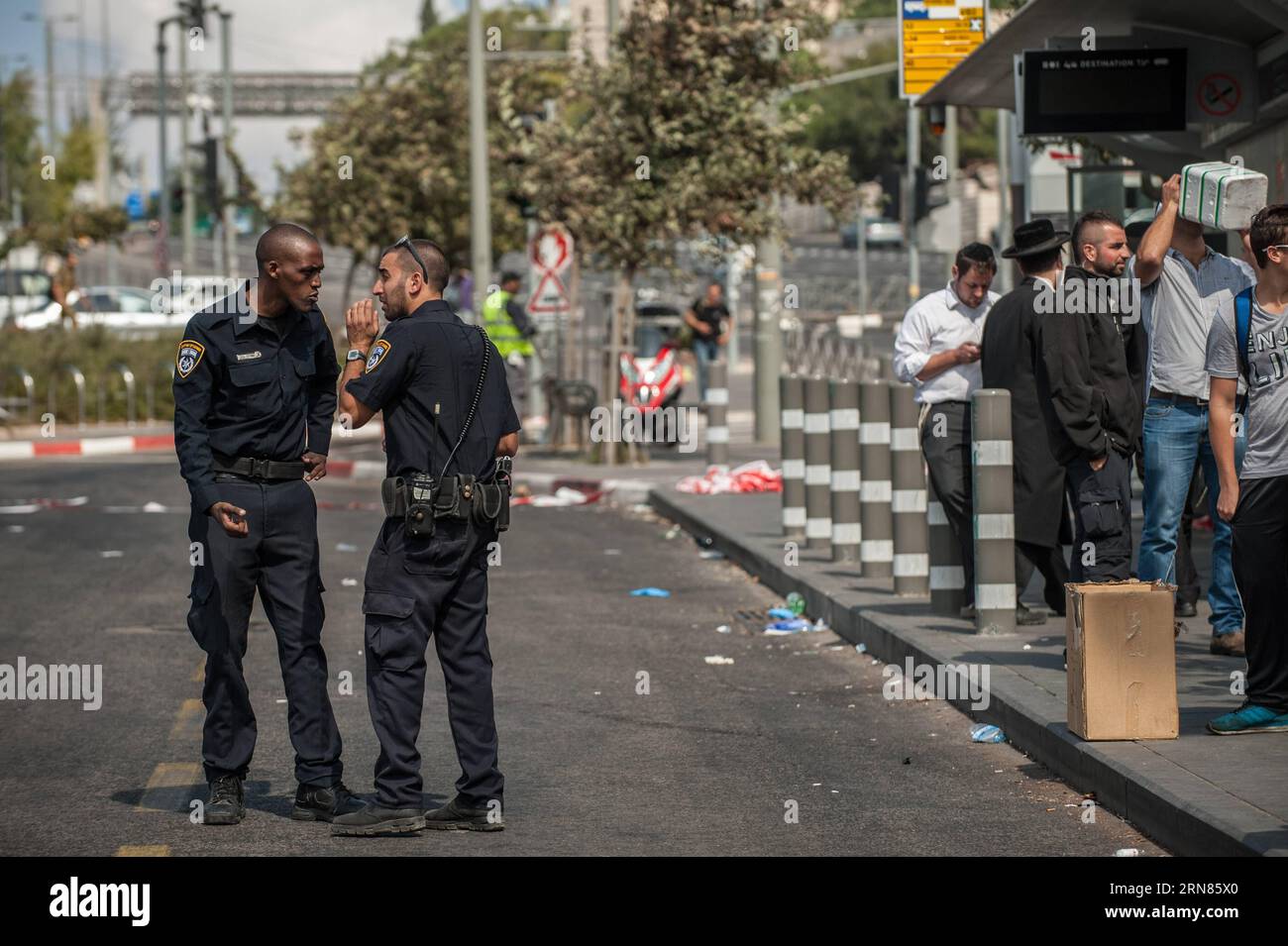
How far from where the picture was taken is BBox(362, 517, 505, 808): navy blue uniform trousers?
22.4ft

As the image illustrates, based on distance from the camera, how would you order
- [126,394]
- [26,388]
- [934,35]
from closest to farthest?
1. [934,35]
2. [26,388]
3. [126,394]

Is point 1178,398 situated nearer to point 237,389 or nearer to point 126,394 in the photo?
point 237,389

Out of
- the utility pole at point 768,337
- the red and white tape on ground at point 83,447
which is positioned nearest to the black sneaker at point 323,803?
the utility pole at point 768,337

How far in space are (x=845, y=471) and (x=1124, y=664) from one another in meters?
5.92

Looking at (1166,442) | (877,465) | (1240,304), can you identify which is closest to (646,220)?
(877,465)

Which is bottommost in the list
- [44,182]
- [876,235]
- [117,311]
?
[117,311]

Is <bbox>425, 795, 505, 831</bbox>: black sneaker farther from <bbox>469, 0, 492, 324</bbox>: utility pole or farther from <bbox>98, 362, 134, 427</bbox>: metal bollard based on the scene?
<bbox>98, 362, 134, 427</bbox>: metal bollard

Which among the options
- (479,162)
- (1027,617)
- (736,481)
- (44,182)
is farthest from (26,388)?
(44,182)

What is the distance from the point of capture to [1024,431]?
33.5 ft

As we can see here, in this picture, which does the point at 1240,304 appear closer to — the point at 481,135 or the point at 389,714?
the point at 389,714

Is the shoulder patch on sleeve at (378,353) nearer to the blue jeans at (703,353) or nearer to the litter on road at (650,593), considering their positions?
the litter on road at (650,593)

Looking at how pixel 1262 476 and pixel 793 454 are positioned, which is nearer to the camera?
pixel 1262 476

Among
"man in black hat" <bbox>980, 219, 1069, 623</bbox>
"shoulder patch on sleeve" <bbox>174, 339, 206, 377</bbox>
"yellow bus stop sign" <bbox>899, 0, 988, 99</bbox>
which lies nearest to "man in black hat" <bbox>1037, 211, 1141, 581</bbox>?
"man in black hat" <bbox>980, 219, 1069, 623</bbox>
